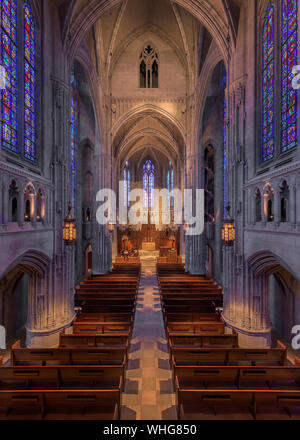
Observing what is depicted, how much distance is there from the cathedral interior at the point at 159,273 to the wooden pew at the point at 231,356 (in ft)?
0.13

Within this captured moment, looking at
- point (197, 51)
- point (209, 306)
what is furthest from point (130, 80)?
point (209, 306)

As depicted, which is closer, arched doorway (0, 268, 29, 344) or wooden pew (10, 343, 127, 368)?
wooden pew (10, 343, 127, 368)

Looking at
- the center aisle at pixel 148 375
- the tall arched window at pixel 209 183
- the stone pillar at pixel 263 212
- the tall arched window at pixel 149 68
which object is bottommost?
the center aisle at pixel 148 375

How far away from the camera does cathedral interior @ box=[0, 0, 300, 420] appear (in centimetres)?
650

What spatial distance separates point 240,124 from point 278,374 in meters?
9.94

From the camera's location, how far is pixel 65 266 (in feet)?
38.1

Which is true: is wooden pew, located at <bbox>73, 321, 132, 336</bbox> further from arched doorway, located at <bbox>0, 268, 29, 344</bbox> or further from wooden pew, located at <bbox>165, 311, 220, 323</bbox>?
arched doorway, located at <bbox>0, 268, 29, 344</bbox>

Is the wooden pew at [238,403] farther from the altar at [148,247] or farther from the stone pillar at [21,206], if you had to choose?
the altar at [148,247]

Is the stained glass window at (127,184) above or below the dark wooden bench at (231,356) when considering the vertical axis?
above

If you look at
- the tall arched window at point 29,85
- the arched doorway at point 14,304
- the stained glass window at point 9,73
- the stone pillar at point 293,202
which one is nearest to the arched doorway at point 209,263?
the stone pillar at point 293,202

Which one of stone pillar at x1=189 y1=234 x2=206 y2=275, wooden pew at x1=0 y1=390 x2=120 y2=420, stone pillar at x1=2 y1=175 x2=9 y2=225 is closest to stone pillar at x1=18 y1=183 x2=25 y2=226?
stone pillar at x1=2 y1=175 x2=9 y2=225

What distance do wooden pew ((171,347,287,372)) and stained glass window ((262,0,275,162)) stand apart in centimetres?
703

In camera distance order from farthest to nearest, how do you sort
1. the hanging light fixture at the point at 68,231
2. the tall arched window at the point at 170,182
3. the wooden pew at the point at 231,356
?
the tall arched window at the point at 170,182, the hanging light fixture at the point at 68,231, the wooden pew at the point at 231,356

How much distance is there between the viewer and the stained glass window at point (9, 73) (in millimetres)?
8180
